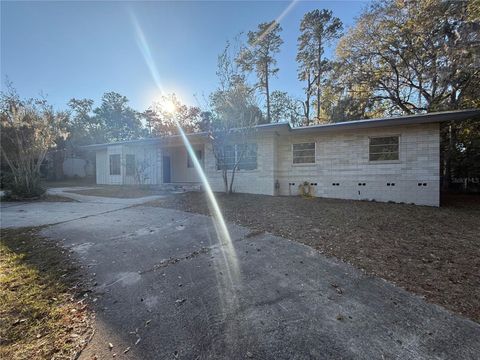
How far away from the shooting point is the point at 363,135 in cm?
975

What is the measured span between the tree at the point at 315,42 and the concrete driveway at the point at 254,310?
18.2 m

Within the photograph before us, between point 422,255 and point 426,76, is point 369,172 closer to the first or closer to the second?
point 422,255

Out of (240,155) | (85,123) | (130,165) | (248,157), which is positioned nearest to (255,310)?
(240,155)

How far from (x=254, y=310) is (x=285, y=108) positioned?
22112 mm

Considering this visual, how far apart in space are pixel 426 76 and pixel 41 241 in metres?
17.4

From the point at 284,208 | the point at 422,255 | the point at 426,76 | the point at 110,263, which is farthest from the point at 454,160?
the point at 110,263

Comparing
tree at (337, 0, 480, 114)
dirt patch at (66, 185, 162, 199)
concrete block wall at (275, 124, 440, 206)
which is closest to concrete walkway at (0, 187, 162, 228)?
dirt patch at (66, 185, 162, 199)

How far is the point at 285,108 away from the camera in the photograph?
22.6 meters

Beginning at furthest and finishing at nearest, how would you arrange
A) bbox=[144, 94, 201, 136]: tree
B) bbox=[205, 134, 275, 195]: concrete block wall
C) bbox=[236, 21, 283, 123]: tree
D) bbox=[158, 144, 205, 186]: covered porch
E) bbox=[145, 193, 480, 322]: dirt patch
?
bbox=[144, 94, 201, 136]: tree
bbox=[236, 21, 283, 123]: tree
bbox=[158, 144, 205, 186]: covered porch
bbox=[205, 134, 275, 195]: concrete block wall
bbox=[145, 193, 480, 322]: dirt patch

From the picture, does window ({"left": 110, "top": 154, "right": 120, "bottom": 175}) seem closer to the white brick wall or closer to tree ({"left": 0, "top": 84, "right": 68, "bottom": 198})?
tree ({"left": 0, "top": 84, "right": 68, "bottom": 198})

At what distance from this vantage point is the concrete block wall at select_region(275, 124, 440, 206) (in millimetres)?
8875

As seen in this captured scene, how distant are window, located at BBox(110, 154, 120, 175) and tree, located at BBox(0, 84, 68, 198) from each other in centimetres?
438

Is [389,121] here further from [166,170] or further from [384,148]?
[166,170]

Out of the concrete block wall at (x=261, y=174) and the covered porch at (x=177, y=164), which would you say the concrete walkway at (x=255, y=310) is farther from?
the covered porch at (x=177, y=164)
